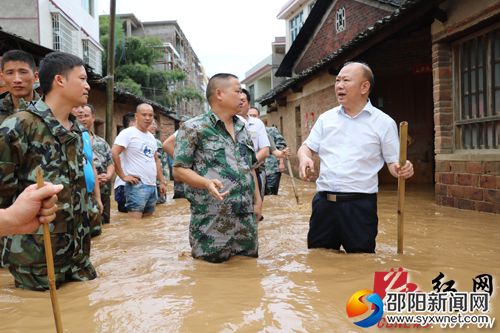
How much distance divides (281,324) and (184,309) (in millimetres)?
612

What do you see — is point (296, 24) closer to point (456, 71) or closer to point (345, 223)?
point (456, 71)

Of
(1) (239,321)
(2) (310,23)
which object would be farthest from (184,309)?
(2) (310,23)

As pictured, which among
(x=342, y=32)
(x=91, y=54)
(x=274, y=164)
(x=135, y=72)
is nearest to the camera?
(x=274, y=164)

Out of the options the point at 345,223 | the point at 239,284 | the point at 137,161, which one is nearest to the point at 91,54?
the point at 137,161

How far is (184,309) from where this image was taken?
9.41 ft

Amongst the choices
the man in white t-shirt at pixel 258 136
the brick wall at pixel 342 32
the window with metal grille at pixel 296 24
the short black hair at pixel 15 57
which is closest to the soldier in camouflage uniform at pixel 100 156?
the short black hair at pixel 15 57

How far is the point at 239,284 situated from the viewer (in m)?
3.34

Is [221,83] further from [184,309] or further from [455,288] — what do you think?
[455,288]

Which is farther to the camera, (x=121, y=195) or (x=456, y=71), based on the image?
(x=456, y=71)

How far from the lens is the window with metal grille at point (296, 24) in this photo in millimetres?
24892

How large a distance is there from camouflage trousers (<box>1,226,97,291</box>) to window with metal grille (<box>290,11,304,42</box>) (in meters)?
22.9

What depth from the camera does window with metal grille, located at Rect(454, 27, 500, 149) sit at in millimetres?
6797

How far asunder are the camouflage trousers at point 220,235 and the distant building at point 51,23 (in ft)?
43.9

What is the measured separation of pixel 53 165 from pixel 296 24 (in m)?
24.0
